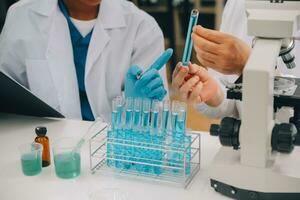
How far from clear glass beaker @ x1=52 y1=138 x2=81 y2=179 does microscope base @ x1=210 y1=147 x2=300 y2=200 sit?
367 millimetres

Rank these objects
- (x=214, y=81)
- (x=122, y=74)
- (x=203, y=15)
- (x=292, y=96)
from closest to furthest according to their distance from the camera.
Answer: (x=292, y=96) < (x=214, y=81) < (x=122, y=74) < (x=203, y=15)

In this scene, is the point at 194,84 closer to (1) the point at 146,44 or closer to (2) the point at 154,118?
(2) the point at 154,118

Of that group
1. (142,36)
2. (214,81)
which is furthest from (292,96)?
(142,36)

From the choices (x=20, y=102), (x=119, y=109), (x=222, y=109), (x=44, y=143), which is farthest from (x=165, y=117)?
(x=20, y=102)

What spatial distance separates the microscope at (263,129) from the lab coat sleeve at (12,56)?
3.79ft

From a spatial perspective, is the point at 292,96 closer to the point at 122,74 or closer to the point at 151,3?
the point at 122,74

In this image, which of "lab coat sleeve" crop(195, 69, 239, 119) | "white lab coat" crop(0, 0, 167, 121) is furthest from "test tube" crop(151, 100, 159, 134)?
"white lab coat" crop(0, 0, 167, 121)

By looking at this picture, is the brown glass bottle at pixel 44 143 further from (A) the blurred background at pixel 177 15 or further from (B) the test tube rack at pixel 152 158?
(A) the blurred background at pixel 177 15

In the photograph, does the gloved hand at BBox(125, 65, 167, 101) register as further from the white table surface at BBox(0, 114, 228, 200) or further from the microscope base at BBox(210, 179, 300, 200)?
the microscope base at BBox(210, 179, 300, 200)

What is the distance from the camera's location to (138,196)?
111 cm

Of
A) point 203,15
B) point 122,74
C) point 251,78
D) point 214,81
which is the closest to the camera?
point 251,78

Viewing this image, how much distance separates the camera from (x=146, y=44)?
1964 mm

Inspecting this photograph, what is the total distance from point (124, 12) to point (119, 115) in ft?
2.95

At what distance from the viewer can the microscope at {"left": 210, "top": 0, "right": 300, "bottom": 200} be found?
0.98 meters
